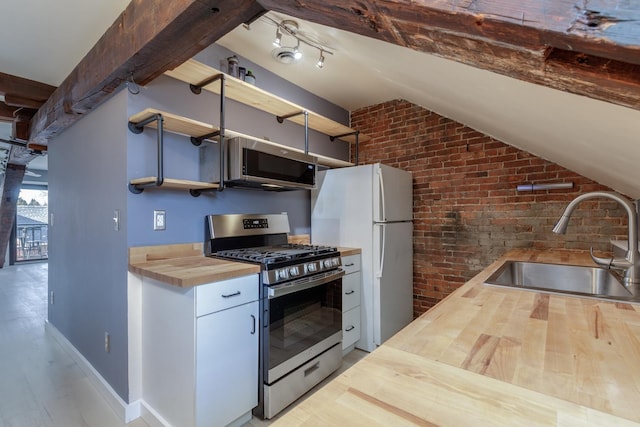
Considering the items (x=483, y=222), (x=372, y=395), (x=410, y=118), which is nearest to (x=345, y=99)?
(x=410, y=118)

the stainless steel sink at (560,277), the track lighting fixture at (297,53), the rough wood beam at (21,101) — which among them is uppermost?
the track lighting fixture at (297,53)

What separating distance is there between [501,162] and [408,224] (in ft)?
3.44

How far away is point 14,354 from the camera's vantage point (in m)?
2.78

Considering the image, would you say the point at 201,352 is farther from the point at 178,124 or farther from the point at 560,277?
the point at 560,277

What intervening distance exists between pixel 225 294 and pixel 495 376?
1390 millimetres

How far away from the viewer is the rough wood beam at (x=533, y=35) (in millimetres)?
481

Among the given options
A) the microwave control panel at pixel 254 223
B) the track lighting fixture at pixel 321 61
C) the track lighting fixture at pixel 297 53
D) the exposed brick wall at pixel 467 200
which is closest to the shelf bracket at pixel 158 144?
the microwave control panel at pixel 254 223

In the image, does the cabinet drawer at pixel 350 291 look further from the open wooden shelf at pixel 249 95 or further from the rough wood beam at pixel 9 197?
the rough wood beam at pixel 9 197

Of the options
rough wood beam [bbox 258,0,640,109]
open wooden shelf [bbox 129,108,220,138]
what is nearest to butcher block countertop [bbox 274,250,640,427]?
rough wood beam [bbox 258,0,640,109]

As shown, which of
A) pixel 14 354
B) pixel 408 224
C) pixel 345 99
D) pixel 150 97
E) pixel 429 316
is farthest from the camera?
pixel 345 99

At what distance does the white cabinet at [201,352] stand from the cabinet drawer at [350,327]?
38.9 inches

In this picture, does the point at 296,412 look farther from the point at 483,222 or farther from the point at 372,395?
the point at 483,222

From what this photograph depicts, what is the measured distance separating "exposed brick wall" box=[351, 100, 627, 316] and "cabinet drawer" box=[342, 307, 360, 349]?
90 centimetres

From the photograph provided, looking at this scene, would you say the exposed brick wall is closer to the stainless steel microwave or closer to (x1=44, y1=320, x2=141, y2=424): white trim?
the stainless steel microwave
